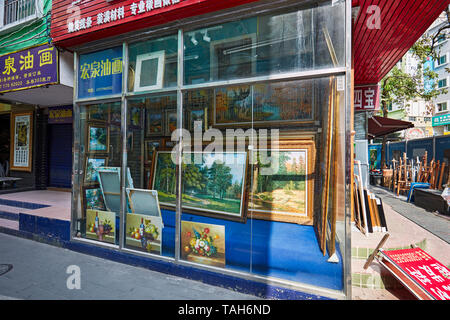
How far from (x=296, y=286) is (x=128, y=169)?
3571mm

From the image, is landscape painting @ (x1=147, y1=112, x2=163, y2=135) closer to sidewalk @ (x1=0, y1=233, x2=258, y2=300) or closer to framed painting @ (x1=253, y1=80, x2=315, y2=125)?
framed painting @ (x1=253, y1=80, x2=315, y2=125)

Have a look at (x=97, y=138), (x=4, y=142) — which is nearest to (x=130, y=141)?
(x=97, y=138)

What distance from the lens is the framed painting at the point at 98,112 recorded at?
5.31 meters

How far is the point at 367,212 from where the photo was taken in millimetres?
4480

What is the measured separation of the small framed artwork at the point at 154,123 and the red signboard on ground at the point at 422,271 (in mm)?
4937

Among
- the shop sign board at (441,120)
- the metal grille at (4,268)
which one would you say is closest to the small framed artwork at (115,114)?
the metal grille at (4,268)

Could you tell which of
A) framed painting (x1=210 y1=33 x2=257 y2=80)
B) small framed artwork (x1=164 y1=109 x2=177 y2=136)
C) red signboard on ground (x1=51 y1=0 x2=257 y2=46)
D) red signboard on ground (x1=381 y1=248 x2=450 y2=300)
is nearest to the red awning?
framed painting (x1=210 y1=33 x2=257 y2=80)

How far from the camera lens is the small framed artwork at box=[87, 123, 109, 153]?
553 cm

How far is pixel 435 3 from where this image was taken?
338cm

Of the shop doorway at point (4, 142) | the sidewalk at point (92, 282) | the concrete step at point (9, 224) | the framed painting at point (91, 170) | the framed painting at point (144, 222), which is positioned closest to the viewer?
the sidewalk at point (92, 282)

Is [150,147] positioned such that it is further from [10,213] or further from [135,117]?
[10,213]

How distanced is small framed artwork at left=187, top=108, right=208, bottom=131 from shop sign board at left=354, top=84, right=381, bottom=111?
425cm

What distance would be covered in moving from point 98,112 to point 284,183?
427 centimetres

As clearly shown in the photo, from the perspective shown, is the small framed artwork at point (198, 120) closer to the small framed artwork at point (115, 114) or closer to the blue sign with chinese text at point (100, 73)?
the blue sign with chinese text at point (100, 73)
